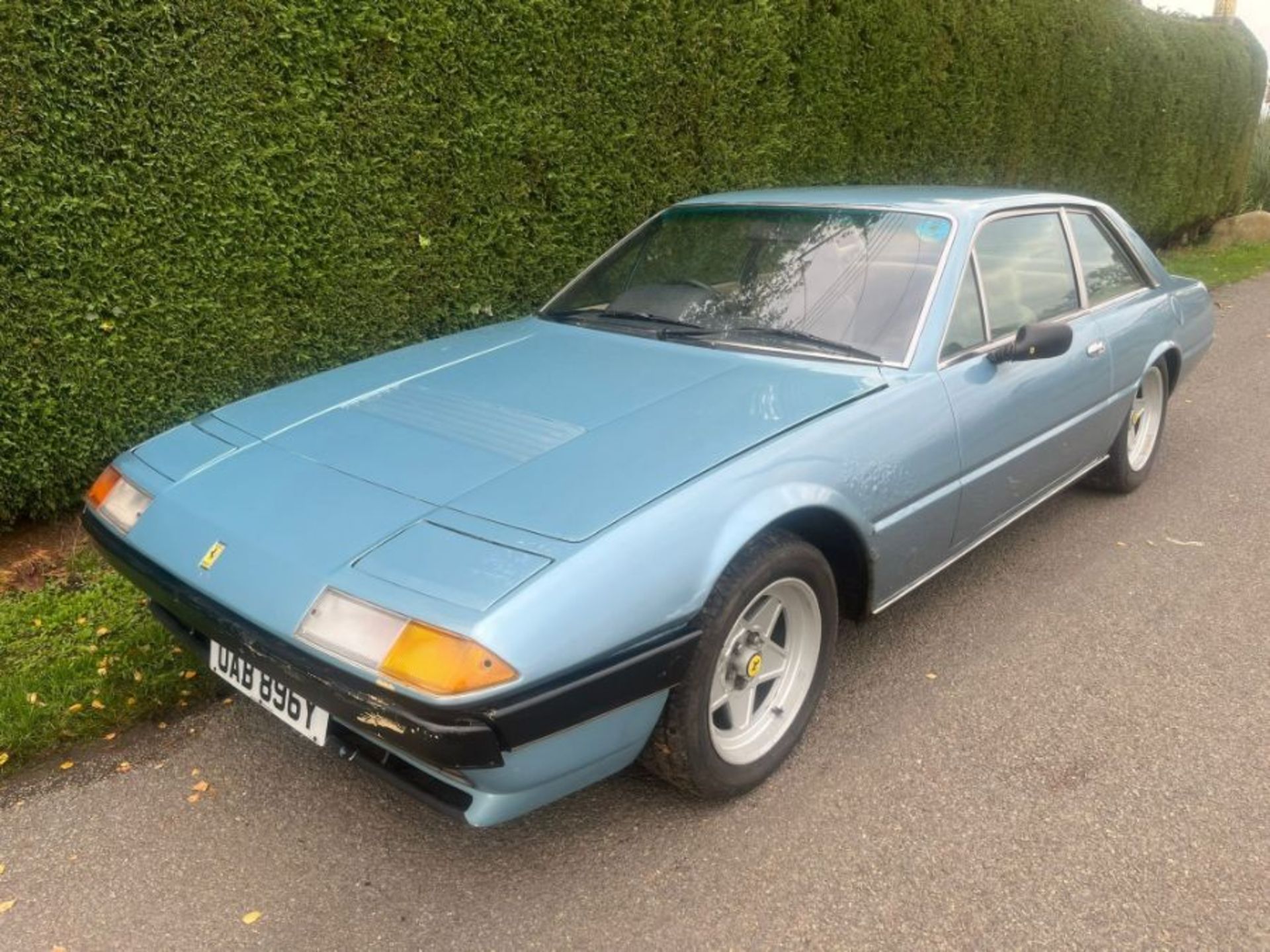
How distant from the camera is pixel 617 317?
3.29 meters

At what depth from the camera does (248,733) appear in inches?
103

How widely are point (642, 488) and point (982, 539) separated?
1.55m

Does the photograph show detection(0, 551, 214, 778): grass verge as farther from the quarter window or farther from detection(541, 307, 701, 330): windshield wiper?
the quarter window

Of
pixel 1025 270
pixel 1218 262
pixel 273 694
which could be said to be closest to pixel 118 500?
pixel 273 694

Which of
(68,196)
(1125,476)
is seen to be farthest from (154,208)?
(1125,476)

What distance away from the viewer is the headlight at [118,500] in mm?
2414

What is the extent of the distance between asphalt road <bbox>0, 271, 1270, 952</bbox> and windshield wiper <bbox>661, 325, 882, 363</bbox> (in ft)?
3.19

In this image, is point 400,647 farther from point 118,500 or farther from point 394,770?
point 118,500

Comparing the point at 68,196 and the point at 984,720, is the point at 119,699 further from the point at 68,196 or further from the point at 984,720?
the point at 984,720

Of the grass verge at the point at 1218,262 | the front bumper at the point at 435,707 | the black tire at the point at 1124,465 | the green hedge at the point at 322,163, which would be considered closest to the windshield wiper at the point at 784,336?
→ the front bumper at the point at 435,707

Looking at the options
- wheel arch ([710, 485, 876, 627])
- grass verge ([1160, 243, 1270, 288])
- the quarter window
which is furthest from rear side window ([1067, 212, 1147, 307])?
grass verge ([1160, 243, 1270, 288])

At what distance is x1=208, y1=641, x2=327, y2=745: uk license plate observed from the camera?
78.2 inches

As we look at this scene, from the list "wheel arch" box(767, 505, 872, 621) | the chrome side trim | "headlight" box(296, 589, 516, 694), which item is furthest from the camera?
the chrome side trim

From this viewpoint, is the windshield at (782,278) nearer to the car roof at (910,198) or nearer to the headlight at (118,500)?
the car roof at (910,198)
